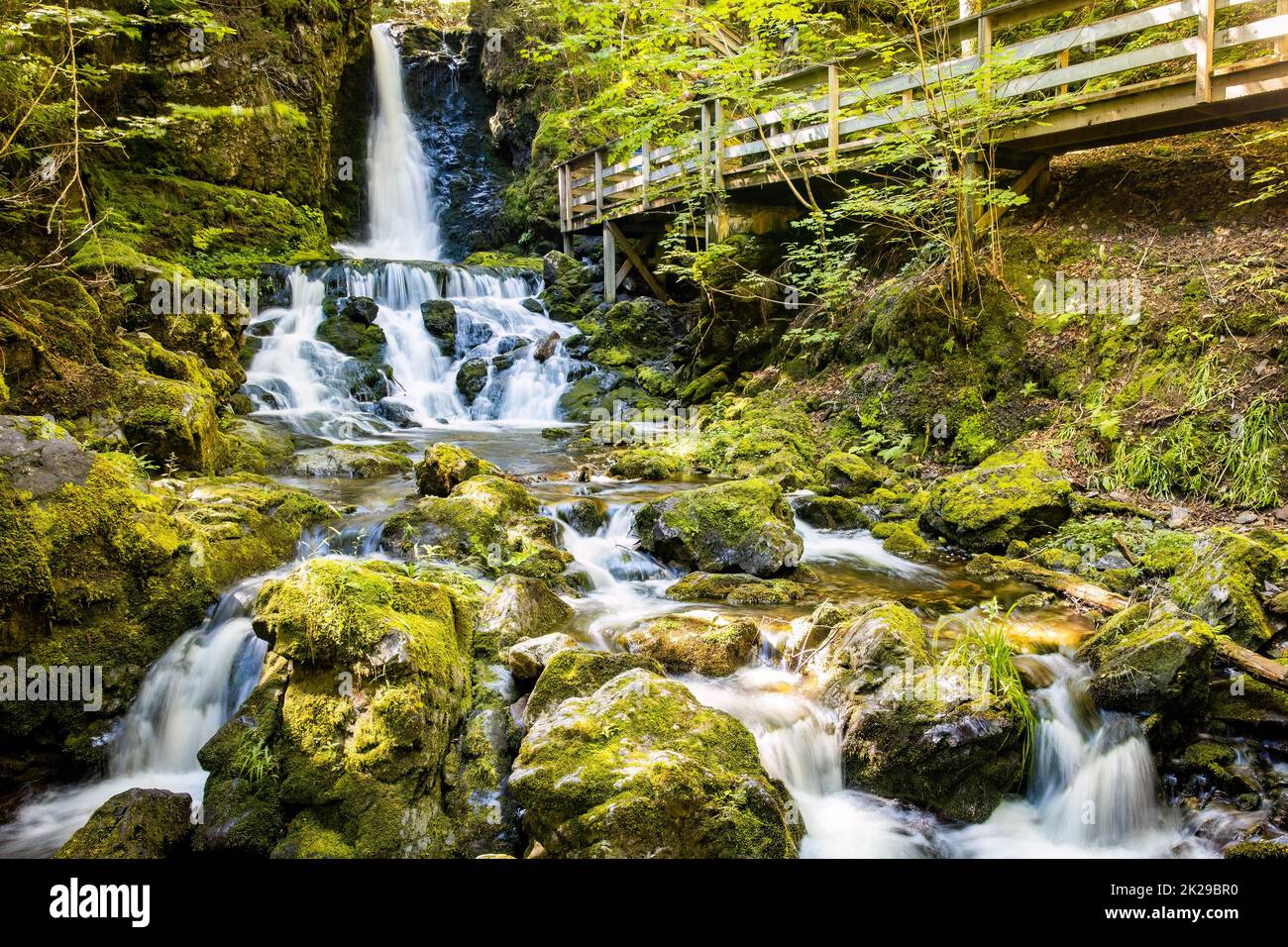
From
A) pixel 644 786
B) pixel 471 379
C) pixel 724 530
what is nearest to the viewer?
pixel 644 786

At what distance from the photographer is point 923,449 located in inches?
341

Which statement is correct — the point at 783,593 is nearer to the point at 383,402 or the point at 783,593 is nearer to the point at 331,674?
the point at 331,674

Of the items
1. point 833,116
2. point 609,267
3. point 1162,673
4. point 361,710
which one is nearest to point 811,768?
point 1162,673

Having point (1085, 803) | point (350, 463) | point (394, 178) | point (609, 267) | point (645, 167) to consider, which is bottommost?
point (1085, 803)

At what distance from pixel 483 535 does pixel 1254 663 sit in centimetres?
515

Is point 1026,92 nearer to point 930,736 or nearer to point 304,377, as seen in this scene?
point 930,736

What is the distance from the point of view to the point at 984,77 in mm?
7449

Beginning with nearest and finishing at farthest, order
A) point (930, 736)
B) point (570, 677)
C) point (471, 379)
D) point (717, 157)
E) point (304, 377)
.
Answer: point (930, 736), point (570, 677), point (717, 157), point (304, 377), point (471, 379)

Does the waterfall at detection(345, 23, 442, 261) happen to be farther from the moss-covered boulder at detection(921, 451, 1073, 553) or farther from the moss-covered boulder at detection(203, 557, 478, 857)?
the moss-covered boulder at detection(203, 557, 478, 857)

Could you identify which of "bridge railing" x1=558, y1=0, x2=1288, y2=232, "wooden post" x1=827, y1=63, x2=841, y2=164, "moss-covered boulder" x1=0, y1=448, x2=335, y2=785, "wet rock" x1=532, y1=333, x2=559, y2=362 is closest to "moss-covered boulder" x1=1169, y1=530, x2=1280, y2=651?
"bridge railing" x1=558, y1=0, x2=1288, y2=232

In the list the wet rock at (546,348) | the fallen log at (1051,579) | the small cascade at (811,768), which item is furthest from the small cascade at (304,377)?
the fallen log at (1051,579)

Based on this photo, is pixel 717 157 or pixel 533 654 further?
pixel 717 157

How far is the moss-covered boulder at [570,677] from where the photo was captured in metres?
3.66
